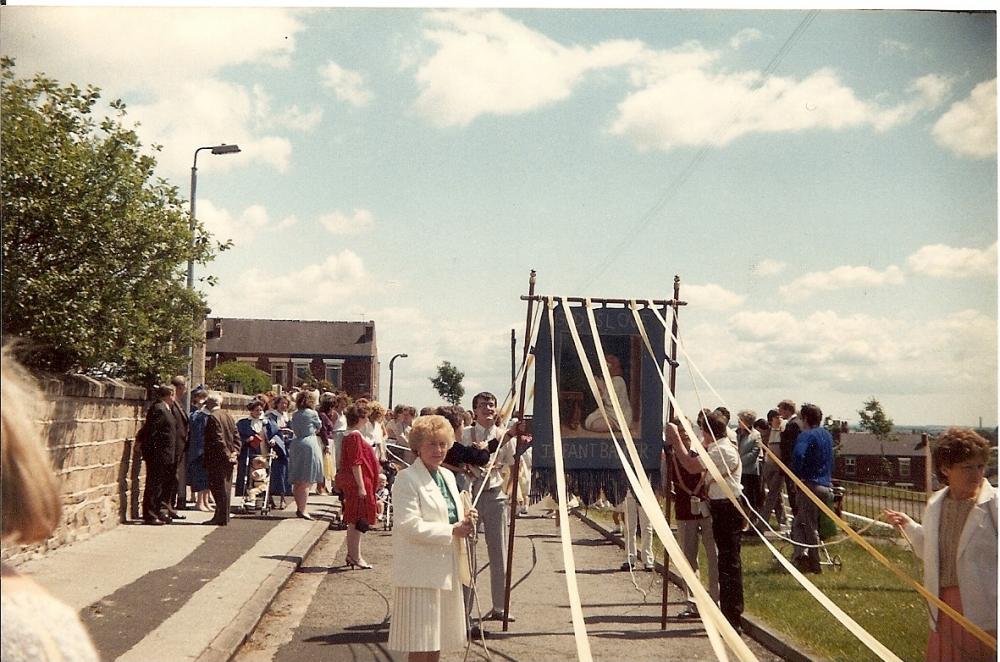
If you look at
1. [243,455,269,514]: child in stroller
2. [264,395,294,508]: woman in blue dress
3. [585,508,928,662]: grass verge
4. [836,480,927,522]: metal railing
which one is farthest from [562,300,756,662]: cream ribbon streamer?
[836,480,927,522]: metal railing

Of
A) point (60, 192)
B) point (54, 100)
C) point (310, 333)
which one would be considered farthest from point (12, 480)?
point (310, 333)

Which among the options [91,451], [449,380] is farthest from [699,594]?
[449,380]

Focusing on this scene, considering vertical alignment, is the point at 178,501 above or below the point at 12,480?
below

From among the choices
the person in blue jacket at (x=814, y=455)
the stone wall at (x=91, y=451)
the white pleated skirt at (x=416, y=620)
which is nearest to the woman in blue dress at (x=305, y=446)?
the stone wall at (x=91, y=451)

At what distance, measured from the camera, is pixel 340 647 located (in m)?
7.09

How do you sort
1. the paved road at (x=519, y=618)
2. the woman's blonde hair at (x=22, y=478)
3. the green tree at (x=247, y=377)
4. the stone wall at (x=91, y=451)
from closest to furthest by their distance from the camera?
the woman's blonde hair at (x=22, y=478)
the paved road at (x=519, y=618)
the stone wall at (x=91, y=451)
the green tree at (x=247, y=377)

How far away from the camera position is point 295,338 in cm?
8938

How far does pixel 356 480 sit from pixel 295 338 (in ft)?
266

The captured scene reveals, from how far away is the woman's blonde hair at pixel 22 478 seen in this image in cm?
206

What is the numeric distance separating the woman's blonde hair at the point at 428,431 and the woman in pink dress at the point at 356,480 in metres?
4.74

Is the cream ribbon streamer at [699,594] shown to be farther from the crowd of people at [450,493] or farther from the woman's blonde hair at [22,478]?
the woman's blonde hair at [22,478]

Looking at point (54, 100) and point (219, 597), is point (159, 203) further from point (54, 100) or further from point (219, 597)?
point (219, 597)

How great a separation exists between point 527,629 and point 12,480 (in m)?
6.26

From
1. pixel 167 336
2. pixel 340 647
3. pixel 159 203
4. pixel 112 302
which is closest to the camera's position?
pixel 340 647
